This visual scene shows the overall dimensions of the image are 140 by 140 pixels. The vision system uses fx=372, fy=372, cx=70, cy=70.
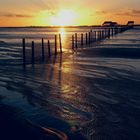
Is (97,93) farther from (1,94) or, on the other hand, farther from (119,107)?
(1,94)

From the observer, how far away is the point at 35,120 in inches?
369

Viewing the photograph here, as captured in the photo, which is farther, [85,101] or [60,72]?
[60,72]

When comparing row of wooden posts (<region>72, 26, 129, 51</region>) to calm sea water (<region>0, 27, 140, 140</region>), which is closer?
calm sea water (<region>0, 27, 140, 140</region>)

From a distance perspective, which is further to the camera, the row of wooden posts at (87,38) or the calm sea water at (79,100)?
the row of wooden posts at (87,38)

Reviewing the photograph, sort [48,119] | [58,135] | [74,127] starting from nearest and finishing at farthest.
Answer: [58,135], [74,127], [48,119]

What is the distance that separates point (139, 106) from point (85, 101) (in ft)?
5.70

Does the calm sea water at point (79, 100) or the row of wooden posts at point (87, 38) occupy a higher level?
the row of wooden posts at point (87, 38)

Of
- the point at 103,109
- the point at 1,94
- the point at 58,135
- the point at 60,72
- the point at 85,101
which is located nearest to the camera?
the point at 58,135

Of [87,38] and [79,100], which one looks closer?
[79,100]

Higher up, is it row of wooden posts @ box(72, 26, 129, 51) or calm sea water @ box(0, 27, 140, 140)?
row of wooden posts @ box(72, 26, 129, 51)

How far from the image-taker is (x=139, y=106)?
36.3ft

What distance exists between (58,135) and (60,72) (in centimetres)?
1106

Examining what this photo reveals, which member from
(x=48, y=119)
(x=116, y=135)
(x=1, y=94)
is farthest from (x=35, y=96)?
(x=116, y=135)

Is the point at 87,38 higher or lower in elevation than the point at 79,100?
higher
